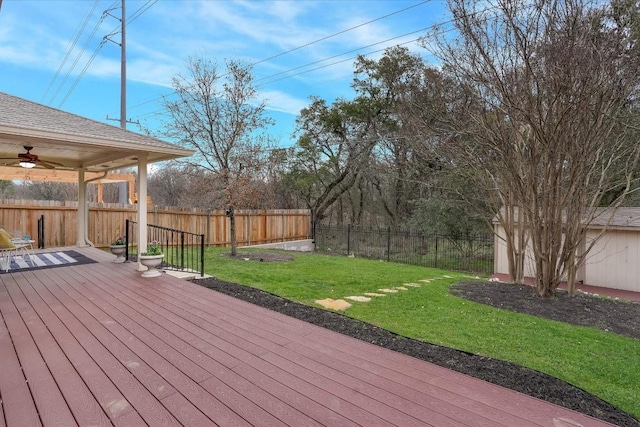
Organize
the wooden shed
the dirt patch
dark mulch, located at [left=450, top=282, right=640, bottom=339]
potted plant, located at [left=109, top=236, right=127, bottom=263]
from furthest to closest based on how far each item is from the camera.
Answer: the dirt patch
the wooden shed
potted plant, located at [left=109, top=236, right=127, bottom=263]
dark mulch, located at [left=450, top=282, right=640, bottom=339]

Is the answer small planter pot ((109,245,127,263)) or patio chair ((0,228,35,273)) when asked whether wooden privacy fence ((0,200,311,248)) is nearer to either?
patio chair ((0,228,35,273))

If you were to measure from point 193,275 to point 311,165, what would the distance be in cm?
1148

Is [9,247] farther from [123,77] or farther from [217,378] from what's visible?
[123,77]

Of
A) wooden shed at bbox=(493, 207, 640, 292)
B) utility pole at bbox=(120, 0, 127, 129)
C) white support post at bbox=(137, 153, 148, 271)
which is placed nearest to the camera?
white support post at bbox=(137, 153, 148, 271)

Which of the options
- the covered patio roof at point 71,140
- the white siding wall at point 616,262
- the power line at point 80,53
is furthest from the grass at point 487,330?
the power line at point 80,53

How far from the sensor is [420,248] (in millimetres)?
12523

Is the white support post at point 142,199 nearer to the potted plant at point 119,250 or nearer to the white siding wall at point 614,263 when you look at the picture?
the potted plant at point 119,250

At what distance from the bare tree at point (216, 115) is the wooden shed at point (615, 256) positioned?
7022 millimetres

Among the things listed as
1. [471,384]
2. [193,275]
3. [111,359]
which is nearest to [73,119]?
[193,275]

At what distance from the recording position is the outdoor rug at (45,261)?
6375 mm

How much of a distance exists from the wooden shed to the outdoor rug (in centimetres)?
930

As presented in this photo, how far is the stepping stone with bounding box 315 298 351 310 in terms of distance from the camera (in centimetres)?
451

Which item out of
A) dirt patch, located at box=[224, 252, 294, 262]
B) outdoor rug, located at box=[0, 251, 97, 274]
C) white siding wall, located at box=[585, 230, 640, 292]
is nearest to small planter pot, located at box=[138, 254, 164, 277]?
outdoor rug, located at box=[0, 251, 97, 274]

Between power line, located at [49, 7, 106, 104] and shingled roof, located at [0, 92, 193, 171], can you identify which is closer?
shingled roof, located at [0, 92, 193, 171]
